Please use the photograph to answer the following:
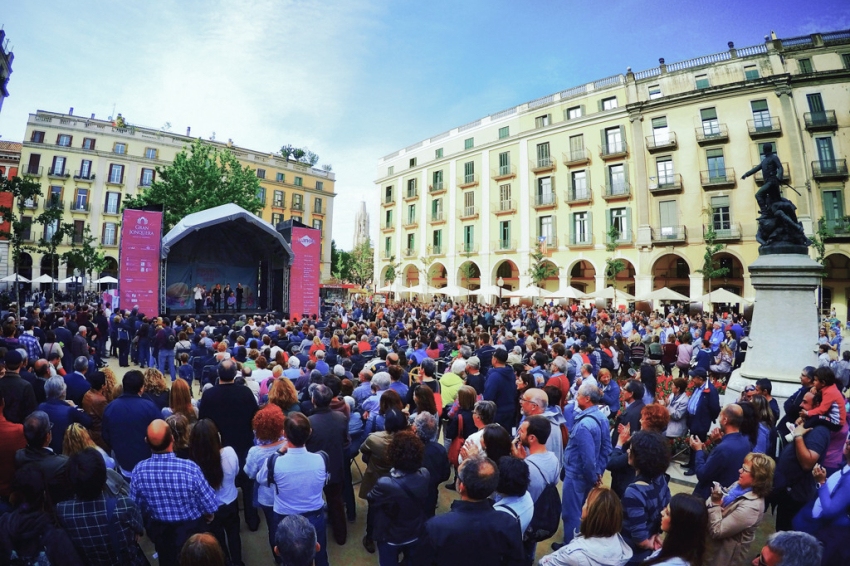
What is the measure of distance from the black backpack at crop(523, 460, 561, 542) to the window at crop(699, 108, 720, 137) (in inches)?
1137

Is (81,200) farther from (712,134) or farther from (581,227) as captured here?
(712,134)

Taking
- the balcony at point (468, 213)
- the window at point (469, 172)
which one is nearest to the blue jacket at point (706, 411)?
the balcony at point (468, 213)

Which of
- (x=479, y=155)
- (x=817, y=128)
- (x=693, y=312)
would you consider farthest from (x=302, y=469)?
(x=479, y=155)

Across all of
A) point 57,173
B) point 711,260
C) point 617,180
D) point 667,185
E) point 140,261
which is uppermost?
point 57,173

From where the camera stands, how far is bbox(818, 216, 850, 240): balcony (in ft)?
72.6

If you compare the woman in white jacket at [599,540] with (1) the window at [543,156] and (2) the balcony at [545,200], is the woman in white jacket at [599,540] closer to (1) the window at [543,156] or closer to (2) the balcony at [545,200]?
(2) the balcony at [545,200]

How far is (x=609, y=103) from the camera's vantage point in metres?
28.5

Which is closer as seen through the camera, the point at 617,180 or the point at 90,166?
the point at 617,180

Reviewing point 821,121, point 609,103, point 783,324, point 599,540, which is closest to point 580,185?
point 609,103

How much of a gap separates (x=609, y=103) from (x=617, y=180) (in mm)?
5280

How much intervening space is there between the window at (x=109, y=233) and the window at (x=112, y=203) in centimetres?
116

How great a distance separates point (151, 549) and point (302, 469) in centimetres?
231

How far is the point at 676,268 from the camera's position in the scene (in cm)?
2703

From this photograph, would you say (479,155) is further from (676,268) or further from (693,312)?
(693,312)
